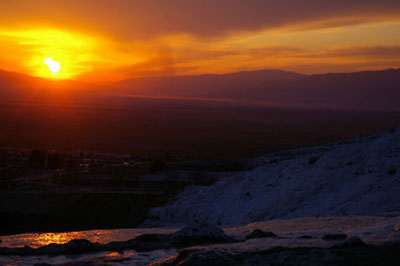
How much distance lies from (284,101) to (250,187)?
171311 millimetres

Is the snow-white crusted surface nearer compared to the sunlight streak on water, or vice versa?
the sunlight streak on water

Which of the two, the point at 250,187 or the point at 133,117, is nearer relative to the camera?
the point at 250,187

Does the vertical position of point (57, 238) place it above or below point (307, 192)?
above

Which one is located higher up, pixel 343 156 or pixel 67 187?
pixel 343 156

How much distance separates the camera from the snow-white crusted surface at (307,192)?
12.8 meters

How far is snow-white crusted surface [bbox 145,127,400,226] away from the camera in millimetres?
12805

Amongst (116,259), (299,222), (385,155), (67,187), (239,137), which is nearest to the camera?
(116,259)

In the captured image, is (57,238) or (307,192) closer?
(57,238)

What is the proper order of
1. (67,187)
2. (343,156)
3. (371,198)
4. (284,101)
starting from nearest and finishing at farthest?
(371,198)
(343,156)
(67,187)
(284,101)

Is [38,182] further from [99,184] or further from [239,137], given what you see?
[239,137]

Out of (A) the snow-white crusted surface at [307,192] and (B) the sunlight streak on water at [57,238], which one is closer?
(B) the sunlight streak on water at [57,238]

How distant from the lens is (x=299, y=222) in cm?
963

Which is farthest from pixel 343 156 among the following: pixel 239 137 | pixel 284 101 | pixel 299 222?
pixel 284 101

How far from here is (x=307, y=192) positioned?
14.6 meters
